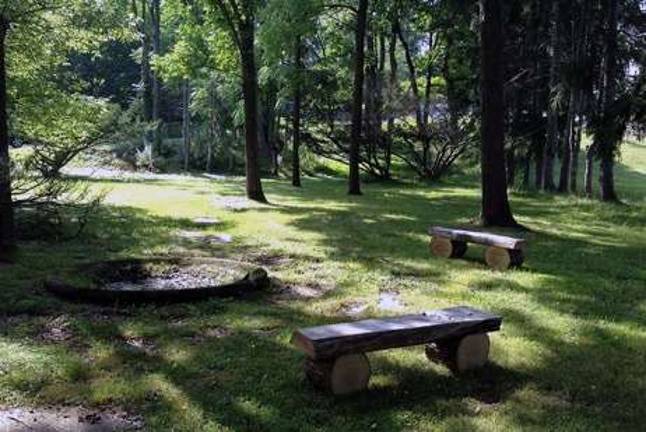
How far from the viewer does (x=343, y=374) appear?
13.5ft

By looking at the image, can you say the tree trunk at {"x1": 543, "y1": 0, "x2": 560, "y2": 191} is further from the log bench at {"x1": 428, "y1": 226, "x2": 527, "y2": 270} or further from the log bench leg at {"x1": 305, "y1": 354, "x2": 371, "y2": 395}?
the log bench leg at {"x1": 305, "y1": 354, "x2": 371, "y2": 395}

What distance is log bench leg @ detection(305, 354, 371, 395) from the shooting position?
4.10 m

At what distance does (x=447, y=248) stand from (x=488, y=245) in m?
0.68

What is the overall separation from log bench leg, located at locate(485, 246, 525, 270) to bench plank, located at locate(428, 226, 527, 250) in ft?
0.23

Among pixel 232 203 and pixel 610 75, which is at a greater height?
pixel 610 75

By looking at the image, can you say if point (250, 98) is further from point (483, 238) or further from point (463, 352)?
point (463, 352)

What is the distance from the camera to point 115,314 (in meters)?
5.84

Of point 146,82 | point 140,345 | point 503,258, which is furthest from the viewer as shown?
point 146,82

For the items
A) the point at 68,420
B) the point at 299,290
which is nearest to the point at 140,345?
the point at 68,420

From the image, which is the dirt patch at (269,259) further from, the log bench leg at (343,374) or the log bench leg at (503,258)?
the log bench leg at (343,374)

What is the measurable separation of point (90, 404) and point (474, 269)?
5279mm

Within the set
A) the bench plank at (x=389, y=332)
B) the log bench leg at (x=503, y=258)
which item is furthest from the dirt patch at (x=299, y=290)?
the log bench leg at (x=503, y=258)

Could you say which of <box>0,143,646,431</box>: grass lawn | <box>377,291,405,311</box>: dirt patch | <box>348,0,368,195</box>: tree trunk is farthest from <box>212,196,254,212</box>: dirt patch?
<box>377,291,405,311</box>: dirt patch

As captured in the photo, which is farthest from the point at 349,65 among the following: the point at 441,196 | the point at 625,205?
the point at 625,205
